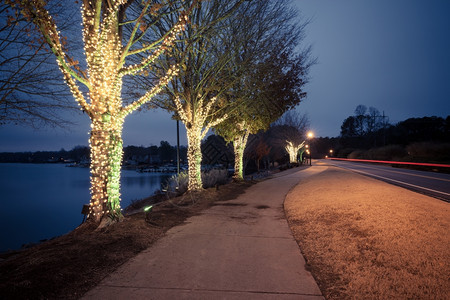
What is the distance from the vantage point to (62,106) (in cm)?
791

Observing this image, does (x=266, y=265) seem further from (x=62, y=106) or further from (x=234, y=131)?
(x=234, y=131)

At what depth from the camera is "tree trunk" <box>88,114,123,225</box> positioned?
664cm

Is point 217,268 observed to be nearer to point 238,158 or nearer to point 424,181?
point 238,158

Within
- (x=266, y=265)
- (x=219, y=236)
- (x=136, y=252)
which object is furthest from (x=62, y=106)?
(x=266, y=265)

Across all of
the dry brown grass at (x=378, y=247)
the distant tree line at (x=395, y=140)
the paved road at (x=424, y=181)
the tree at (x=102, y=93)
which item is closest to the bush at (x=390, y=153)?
the distant tree line at (x=395, y=140)

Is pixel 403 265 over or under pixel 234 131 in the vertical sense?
under

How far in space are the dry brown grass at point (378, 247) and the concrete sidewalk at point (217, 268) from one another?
40 cm

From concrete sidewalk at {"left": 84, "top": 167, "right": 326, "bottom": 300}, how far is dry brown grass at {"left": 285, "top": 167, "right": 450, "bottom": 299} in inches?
15.6

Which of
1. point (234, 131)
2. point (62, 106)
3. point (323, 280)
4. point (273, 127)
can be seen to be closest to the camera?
point (323, 280)

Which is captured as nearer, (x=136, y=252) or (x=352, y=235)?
(x=136, y=252)

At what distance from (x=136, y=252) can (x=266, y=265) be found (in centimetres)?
255

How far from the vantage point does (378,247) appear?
193 inches

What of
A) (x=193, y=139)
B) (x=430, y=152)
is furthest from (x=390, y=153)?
(x=193, y=139)

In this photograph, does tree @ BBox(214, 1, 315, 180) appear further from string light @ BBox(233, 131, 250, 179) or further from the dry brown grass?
the dry brown grass
